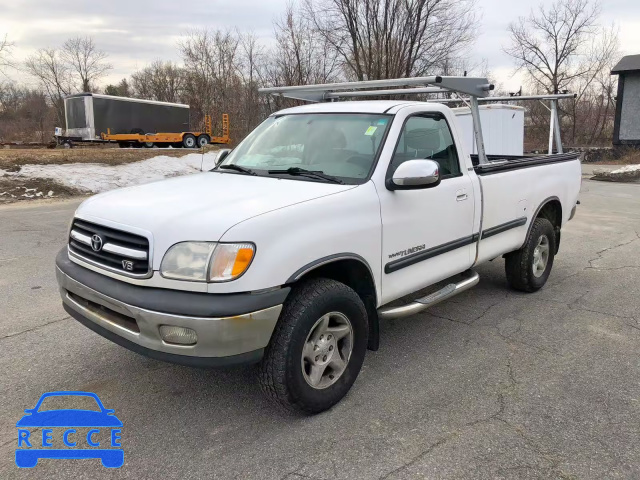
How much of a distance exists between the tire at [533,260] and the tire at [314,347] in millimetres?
2653

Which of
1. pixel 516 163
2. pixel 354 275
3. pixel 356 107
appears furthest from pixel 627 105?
pixel 354 275

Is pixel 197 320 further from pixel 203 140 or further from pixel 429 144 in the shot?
pixel 203 140

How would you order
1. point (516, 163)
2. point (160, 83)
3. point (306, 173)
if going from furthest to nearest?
point (160, 83), point (516, 163), point (306, 173)

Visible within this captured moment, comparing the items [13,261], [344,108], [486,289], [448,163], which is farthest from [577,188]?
[13,261]

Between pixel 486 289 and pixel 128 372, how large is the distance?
388 centimetres

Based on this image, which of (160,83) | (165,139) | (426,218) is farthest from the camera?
(160,83)

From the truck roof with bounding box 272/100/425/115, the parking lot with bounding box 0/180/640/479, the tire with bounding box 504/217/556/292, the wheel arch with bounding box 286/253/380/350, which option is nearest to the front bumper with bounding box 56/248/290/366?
the wheel arch with bounding box 286/253/380/350

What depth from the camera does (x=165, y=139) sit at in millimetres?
32406

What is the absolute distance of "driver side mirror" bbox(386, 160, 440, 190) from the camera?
3.33 metres

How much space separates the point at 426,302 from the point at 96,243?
231cm

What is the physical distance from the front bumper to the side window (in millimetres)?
1661

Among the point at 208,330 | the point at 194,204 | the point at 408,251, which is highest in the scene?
the point at 194,204

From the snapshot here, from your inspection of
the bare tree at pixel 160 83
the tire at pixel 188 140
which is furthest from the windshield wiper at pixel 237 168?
the bare tree at pixel 160 83

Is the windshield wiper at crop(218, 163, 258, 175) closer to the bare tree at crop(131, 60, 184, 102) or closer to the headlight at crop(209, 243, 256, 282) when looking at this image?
the headlight at crop(209, 243, 256, 282)
